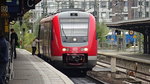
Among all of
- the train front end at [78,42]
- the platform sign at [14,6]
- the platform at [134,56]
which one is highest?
the platform sign at [14,6]

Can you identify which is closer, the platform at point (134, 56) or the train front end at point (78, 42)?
the train front end at point (78, 42)

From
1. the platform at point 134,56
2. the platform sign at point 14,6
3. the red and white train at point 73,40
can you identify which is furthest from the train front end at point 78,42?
the platform at point 134,56

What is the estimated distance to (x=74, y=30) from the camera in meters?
22.2

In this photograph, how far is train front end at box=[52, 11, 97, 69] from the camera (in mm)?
21438

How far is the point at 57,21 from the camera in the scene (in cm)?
2219

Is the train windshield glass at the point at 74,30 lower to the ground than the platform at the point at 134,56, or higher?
higher

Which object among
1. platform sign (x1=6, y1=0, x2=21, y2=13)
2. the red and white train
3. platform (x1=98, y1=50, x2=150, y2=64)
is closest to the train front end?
the red and white train

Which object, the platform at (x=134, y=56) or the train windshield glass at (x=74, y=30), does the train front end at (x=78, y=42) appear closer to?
the train windshield glass at (x=74, y=30)

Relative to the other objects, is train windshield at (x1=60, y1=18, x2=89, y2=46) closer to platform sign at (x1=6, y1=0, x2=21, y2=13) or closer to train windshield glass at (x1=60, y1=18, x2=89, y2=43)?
train windshield glass at (x1=60, y1=18, x2=89, y2=43)

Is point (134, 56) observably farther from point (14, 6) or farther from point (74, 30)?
point (14, 6)

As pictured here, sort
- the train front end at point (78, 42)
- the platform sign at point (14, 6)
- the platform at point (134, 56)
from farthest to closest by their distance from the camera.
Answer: the platform at point (134, 56)
the train front end at point (78, 42)
the platform sign at point (14, 6)

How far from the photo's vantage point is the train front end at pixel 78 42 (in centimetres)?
2144

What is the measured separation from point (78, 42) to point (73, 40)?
0.87 feet

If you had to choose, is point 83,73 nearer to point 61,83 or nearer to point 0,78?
point 61,83
